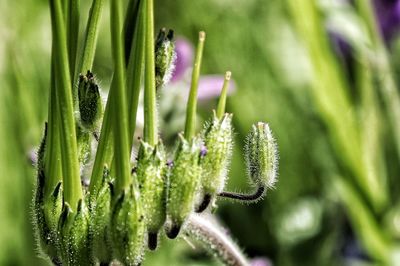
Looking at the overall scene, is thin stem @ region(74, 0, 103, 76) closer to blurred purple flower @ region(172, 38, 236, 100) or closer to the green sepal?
the green sepal

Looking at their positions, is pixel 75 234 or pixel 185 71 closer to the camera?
pixel 75 234

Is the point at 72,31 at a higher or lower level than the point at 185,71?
lower

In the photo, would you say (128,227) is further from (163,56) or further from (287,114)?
(287,114)

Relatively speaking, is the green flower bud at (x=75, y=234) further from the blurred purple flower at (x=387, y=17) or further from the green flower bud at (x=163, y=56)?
the blurred purple flower at (x=387, y=17)

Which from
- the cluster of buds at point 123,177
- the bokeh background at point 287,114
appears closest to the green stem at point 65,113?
the cluster of buds at point 123,177

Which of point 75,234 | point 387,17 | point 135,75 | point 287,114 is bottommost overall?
point 75,234

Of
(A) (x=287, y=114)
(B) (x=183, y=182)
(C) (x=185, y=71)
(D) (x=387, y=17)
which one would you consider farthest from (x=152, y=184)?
(D) (x=387, y=17)

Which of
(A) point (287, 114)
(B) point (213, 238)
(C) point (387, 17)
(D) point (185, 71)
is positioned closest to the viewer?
(B) point (213, 238)
